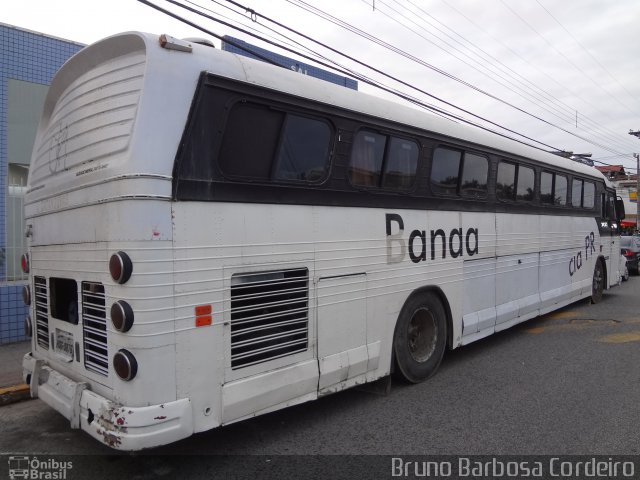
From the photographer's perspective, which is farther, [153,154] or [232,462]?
[232,462]

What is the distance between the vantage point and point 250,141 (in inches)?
152

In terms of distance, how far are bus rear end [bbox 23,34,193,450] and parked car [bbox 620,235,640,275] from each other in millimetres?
19266

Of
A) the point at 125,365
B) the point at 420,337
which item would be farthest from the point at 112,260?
the point at 420,337

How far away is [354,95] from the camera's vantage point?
4777mm

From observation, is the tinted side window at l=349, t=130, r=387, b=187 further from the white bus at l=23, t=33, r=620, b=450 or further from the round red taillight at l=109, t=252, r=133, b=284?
→ the round red taillight at l=109, t=252, r=133, b=284

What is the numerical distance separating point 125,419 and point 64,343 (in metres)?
1.34

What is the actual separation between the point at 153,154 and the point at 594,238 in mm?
10385

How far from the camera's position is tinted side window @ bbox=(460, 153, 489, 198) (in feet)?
20.7

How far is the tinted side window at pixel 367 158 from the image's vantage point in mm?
4755

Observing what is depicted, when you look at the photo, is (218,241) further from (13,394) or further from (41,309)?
(13,394)

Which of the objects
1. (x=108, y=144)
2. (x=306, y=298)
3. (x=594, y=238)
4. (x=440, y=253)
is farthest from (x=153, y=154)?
(x=594, y=238)

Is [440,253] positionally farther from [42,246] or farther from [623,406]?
[42,246]

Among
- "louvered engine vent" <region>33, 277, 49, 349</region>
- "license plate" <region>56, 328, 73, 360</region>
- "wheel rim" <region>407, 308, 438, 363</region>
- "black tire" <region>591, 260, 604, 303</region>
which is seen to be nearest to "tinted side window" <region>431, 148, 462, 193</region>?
"wheel rim" <region>407, 308, 438, 363</region>

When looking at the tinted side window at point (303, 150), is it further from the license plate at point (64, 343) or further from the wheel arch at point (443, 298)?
the license plate at point (64, 343)
